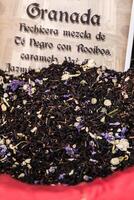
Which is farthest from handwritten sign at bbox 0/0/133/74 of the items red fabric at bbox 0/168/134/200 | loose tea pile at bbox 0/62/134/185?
red fabric at bbox 0/168/134/200

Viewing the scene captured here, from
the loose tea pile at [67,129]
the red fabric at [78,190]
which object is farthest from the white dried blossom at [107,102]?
the red fabric at [78,190]

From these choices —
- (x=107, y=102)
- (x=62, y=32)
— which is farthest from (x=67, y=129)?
(x=62, y=32)

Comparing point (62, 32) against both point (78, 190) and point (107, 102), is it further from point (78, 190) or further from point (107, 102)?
point (78, 190)

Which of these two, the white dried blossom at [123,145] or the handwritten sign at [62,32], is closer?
the white dried blossom at [123,145]

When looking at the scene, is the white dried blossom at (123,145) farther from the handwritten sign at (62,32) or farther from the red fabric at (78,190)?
the handwritten sign at (62,32)

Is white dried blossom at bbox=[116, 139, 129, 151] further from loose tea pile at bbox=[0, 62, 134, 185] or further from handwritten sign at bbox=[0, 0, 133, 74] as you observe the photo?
handwritten sign at bbox=[0, 0, 133, 74]

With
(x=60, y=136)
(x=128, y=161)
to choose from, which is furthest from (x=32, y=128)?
(x=128, y=161)
